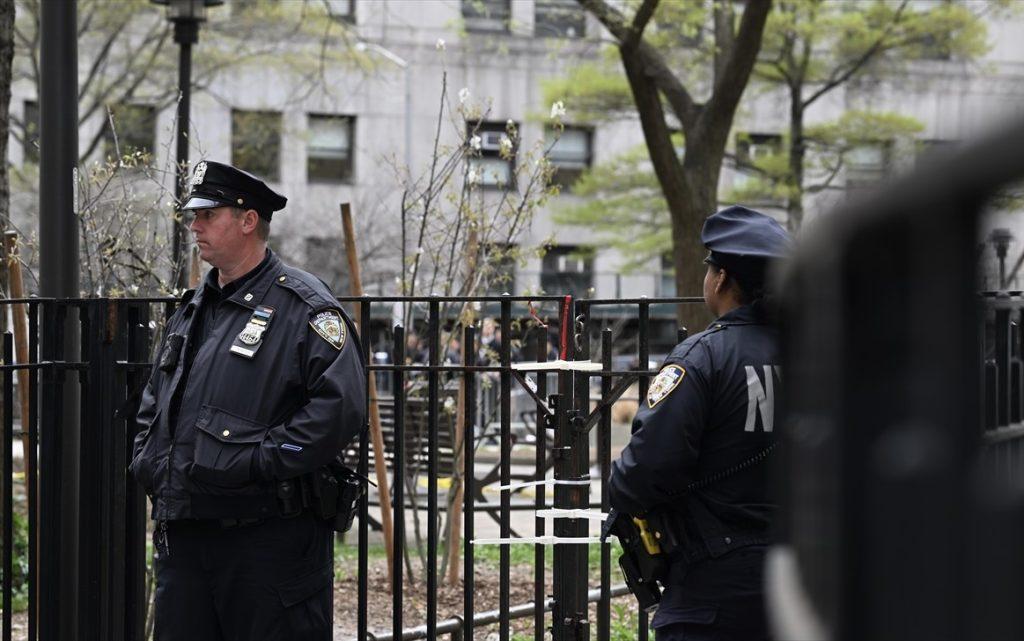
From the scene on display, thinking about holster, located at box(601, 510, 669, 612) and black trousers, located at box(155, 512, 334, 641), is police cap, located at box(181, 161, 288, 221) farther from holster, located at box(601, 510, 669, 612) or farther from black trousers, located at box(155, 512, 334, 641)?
holster, located at box(601, 510, 669, 612)

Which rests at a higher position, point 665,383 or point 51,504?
point 665,383

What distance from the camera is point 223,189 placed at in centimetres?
424

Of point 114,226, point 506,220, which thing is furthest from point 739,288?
point 114,226

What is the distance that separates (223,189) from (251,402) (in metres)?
0.77

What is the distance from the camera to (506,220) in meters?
7.62

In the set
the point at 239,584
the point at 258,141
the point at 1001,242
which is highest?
the point at 258,141

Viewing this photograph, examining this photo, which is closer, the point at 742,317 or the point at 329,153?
the point at 742,317

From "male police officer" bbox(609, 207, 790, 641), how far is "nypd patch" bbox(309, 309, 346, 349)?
3.57 feet

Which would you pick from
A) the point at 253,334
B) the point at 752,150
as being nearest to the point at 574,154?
the point at 752,150

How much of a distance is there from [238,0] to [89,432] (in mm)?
15981

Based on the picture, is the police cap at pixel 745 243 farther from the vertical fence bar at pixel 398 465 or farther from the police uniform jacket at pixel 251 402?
the vertical fence bar at pixel 398 465

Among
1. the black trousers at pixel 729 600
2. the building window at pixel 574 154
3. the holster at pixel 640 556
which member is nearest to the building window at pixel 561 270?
the building window at pixel 574 154

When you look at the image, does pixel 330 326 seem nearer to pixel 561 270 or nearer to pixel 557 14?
pixel 557 14

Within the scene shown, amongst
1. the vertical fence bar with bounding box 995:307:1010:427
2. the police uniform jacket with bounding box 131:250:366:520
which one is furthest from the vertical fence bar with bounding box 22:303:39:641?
the vertical fence bar with bounding box 995:307:1010:427
